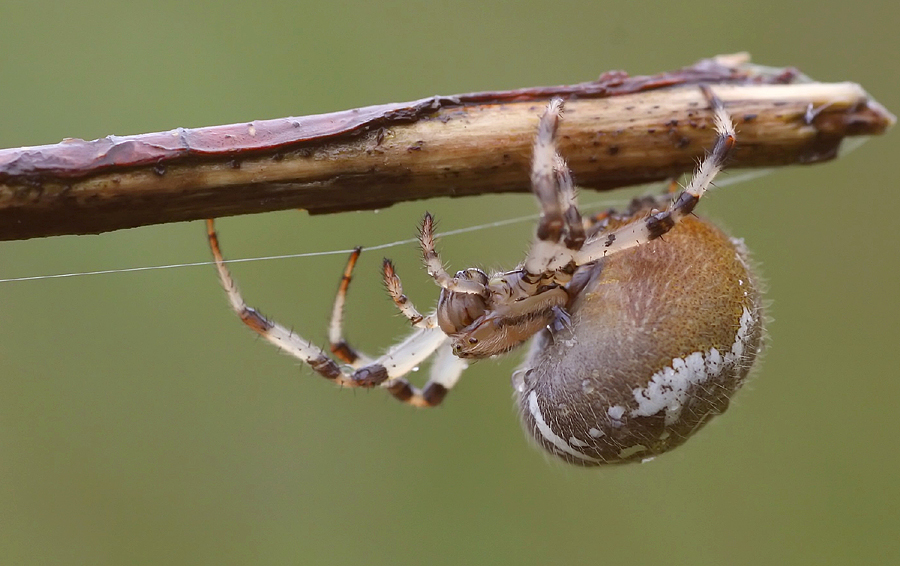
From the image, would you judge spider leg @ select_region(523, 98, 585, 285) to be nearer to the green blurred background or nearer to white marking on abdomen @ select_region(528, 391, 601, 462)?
white marking on abdomen @ select_region(528, 391, 601, 462)

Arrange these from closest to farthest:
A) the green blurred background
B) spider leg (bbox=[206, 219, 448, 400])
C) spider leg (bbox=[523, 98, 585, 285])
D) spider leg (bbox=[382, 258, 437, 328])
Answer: spider leg (bbox=[523, 98, 585, 285]) < spider leg (bbox=[382, 258, 437, 328]) < spider leg (bbox=[206, 219, 448, 400]) < the green blurred background

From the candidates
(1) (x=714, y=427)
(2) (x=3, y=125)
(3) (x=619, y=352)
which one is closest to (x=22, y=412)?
(2) (x=3, y=125)

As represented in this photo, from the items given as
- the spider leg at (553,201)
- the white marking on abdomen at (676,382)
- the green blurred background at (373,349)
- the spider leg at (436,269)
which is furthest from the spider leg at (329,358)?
the green blurred background at (373,349)

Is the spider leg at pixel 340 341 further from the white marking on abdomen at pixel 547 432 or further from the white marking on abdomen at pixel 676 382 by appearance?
the white marking on abdomen at pixel 676 382

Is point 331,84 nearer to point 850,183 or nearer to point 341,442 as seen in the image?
point 341,442

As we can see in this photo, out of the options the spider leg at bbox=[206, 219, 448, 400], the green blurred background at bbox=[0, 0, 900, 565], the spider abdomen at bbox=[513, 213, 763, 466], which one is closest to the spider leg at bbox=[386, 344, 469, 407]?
the spider leg at bbox=[206, 219, 448, 400]

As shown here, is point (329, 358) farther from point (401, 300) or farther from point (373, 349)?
point (373, 349)
